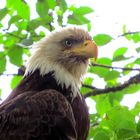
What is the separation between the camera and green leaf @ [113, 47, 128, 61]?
6629 millimetres

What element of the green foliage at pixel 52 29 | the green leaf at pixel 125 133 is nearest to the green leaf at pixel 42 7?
the green foliage at pixel 52 29

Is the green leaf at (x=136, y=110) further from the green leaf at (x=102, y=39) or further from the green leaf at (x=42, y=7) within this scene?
the green leaf at (x=42, y=7)

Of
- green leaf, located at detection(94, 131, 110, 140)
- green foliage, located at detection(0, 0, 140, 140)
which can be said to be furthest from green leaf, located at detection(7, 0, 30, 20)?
green leaf, located at detection(94, 131, 110, 140)

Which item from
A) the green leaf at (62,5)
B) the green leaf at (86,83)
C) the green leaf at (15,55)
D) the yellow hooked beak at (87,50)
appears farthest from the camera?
the green leaf at (86,83)

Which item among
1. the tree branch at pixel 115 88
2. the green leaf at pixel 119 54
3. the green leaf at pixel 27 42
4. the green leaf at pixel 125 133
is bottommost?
the tree branch at pixel 115 88

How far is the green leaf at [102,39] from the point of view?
666cm

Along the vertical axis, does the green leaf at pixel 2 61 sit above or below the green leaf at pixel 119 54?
above

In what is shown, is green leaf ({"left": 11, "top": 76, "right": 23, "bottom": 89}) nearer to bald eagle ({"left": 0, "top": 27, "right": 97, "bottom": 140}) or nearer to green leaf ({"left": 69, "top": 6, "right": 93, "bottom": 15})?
bald eagle ({"left": 0, "top": 27, "right": 97, "bottom": 140})

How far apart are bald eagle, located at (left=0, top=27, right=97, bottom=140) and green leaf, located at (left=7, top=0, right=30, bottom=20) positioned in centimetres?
52

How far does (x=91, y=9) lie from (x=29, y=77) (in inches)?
34.7

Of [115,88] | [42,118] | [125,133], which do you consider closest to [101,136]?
[125,133]

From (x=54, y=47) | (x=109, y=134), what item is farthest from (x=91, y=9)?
(x=109, y=134)

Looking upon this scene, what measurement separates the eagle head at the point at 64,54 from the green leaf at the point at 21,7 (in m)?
0.50

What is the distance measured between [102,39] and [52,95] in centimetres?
86
